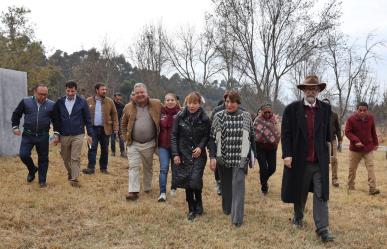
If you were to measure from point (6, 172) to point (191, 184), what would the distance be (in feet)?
14.8

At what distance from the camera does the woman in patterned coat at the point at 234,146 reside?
18.7 ft

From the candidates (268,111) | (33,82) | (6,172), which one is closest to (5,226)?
(6,172)

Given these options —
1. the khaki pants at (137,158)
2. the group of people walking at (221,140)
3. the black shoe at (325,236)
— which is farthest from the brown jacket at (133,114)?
the black shoe at (325,236)

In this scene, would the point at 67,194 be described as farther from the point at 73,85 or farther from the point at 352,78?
the point at 352,78

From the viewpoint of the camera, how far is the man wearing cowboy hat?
523cm

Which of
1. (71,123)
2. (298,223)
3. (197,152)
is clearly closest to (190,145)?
(197,152)

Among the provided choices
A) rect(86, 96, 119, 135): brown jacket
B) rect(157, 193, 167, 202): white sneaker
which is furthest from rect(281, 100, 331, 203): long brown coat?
rect(86, 96, 119, 135): brown jacket

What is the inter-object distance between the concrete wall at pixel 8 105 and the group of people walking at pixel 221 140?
2.98 metres

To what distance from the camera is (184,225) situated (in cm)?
571

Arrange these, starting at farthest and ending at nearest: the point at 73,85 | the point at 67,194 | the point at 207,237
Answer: the point at 73,85 < the point at 67,194 < the point at 207,237

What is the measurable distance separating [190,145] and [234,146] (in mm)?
658

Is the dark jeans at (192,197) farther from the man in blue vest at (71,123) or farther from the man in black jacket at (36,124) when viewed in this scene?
the man in black jacket at (36,124)

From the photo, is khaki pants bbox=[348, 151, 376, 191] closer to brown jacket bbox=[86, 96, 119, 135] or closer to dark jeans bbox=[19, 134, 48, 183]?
brown jacket bbox=[86, 96, 119, 135]

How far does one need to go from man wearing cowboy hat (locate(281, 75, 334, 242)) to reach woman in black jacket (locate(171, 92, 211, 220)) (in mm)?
1153
